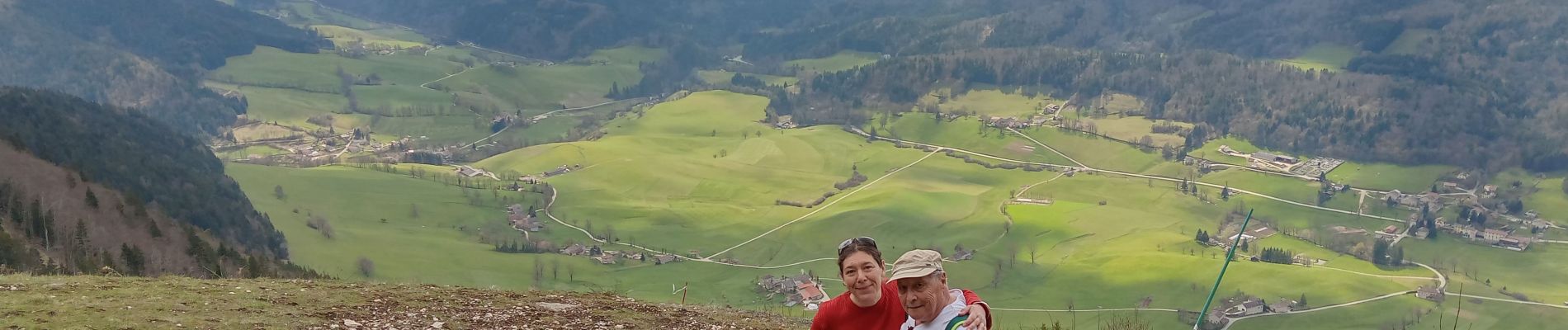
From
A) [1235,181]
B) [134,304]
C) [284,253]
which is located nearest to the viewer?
[134,304]

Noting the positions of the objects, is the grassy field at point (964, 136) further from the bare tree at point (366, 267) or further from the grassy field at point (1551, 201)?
the bare tree at point (366, 267)

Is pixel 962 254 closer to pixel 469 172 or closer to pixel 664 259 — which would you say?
pixel 664 259

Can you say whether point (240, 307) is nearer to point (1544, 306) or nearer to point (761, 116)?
point (1544, 306)

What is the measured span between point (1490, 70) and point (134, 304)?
218m

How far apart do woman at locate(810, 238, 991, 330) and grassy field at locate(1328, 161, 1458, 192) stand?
154545 mm

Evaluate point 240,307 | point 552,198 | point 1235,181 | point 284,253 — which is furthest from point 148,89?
point 240,307

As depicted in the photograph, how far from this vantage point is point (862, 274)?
9.02 metres

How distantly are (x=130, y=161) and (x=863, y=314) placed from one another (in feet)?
270

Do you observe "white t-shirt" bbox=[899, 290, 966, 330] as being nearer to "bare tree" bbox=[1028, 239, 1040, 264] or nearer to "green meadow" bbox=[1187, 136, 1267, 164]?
"bare tree" bbox=[1028, 239, 1040, 264]

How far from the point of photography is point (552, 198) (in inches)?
5177

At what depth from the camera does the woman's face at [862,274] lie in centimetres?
900

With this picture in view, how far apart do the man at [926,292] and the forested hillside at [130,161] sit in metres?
53.3

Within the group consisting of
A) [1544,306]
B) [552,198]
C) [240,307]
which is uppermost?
[240,307]

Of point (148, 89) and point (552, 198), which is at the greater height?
point (148, 89)
